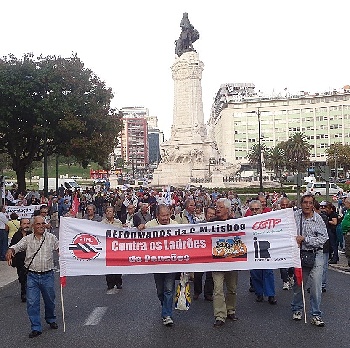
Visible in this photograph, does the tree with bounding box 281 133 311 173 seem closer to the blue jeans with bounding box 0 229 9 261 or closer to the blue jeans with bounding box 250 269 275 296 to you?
the blue jeans with bounding box 0 229 9 261

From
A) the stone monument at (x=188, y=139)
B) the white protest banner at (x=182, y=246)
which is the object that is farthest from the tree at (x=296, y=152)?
the white protest banner at (x=182, y=246)

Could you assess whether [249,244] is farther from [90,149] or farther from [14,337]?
[90,149]

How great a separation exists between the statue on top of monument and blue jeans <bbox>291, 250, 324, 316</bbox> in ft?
214

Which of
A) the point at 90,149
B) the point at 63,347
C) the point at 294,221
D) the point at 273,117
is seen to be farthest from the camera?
the point at 273,117

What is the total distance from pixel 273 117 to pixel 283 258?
117817mm

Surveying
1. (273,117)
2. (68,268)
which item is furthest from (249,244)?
(273,117)

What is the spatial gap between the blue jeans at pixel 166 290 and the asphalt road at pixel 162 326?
0.24 meters

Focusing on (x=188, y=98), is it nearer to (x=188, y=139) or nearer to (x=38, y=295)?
(x=188, y=139)

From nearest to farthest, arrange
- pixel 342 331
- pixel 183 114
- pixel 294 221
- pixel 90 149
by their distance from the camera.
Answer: pixel 342 331
pixel 294 221
pixel 90 149
pixel 183 114

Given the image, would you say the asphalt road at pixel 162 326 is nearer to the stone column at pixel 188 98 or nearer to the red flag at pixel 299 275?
the red flag at pixel 299 275

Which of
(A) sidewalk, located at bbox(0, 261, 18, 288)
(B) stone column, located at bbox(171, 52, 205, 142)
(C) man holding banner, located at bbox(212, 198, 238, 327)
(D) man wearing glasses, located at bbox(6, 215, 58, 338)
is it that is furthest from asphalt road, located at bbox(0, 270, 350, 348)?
(B) stone column, located at bbox(171, 52, 205, 142)

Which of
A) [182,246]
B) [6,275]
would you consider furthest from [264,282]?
[6,275]

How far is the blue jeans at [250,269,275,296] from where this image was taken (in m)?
9.02

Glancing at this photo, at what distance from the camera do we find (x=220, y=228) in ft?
26.8
